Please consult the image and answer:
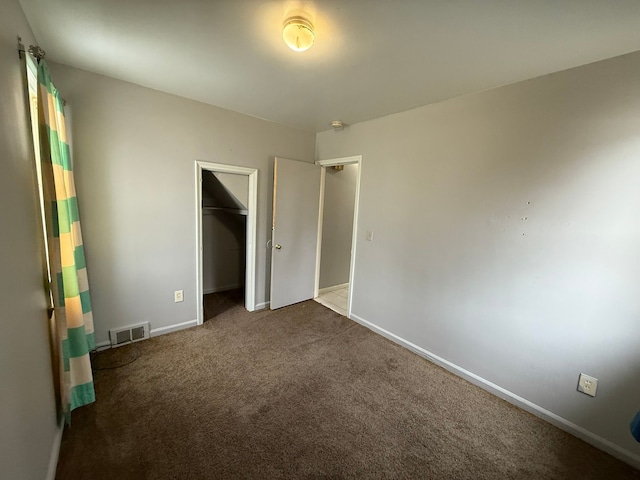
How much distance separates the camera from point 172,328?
2699 millimetres

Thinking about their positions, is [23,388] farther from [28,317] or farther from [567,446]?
[567,446]

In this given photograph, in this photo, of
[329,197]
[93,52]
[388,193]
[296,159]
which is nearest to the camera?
[93,52]

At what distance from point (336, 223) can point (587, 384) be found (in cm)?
302

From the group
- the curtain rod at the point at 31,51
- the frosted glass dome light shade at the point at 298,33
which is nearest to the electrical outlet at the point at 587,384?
the frosted glass dome light shade at the point at 298,33

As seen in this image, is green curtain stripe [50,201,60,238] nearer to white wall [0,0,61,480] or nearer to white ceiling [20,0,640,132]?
white wall [0,0,61,480]

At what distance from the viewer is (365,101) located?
236 cm

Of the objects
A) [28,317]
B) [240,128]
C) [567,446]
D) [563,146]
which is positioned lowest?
[567,446]

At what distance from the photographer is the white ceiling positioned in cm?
125

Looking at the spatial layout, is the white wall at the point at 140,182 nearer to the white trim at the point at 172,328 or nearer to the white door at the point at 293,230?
the white trim at the point at 172,328

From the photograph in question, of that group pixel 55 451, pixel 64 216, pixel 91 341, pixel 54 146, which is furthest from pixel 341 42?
pixel 91 341

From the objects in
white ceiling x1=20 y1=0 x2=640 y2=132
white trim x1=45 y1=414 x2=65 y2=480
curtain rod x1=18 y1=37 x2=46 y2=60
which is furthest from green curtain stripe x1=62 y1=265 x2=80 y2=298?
white ceiling x1=20 y1=0 x2=640 y2=132

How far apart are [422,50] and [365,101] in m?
0.84

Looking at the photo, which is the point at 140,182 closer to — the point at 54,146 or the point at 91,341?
the point at 54,146

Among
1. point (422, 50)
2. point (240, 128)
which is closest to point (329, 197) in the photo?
point (240, 128)
